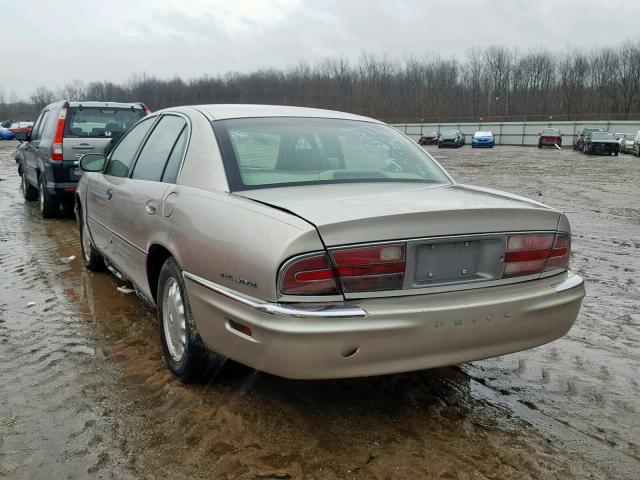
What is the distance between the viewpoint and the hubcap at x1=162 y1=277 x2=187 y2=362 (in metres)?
3.30

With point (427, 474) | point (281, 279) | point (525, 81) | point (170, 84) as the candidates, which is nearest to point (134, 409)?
point (281, 279)

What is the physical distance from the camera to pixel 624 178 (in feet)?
61.2

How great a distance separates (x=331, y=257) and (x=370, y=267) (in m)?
0.18

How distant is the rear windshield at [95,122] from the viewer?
9.09 m

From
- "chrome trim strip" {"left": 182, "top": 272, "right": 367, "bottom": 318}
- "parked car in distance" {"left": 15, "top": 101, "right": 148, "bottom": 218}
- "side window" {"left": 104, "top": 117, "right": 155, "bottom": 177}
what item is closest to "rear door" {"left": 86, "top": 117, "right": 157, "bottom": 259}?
"side window" {"left": 104, "top": 117, "right": 155, "bottom": 177}

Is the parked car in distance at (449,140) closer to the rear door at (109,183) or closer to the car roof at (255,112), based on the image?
the rear door at (109,183)

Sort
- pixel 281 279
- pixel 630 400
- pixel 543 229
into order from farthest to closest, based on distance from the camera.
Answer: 1. pixel 630 400
2. pixel 543 229
3. pixel 281 279

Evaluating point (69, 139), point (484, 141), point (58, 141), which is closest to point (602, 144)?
point (484, 141)

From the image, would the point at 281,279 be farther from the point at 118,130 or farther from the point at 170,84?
the point at 170,84

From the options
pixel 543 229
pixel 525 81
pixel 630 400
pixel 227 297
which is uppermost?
pixel 525 81

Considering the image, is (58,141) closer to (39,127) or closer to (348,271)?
(39,127)

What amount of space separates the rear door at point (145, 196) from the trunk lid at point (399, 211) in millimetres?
835

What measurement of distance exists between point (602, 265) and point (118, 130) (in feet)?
23.9

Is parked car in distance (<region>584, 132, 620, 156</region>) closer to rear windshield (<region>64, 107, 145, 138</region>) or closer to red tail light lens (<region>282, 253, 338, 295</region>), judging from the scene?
rear windshield (<region>64, 107, 145, 138</region>)
